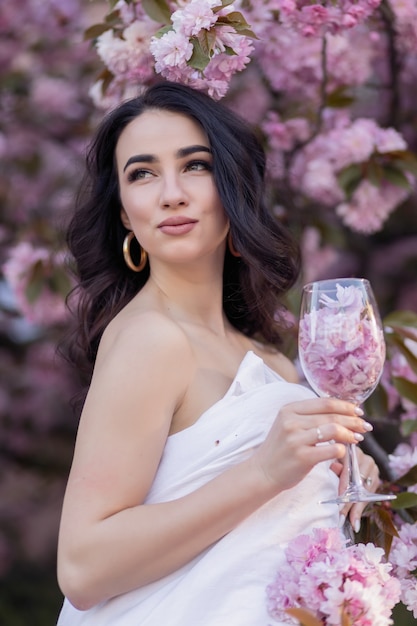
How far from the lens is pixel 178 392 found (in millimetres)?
1969

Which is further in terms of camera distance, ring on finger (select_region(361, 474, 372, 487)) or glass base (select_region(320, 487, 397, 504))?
ring on finger (select_region(361, 474, 372, 487))

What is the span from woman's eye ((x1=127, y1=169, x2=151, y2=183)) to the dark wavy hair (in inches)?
5.9

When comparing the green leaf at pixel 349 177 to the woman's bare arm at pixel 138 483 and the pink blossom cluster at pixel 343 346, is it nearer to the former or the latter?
the woman's bare arm at pixel 138 483

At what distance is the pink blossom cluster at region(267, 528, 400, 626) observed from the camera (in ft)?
5.55

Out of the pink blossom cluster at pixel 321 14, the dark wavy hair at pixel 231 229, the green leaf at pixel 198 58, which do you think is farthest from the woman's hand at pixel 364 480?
the pink blossom cluster at pixel 321 14

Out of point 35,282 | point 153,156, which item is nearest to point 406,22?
point 153,156

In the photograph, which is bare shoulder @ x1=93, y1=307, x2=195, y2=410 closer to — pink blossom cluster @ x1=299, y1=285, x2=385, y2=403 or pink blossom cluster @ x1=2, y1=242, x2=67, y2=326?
pink blossom cluster @ x1=299, y1=285, x2=385, y2=403

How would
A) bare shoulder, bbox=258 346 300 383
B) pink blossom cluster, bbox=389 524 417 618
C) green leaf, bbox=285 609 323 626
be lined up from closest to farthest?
green leaf, bbox=285 609 323 626, pink blossom cluster, bbox=389 524 417 618, bare shoulder, bbox=258 346 300 383

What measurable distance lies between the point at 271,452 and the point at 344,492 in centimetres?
17

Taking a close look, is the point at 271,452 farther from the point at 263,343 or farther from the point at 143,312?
the point at 263,343

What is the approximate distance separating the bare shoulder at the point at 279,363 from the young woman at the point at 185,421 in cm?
19

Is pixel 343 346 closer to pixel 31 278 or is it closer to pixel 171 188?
pixel 171 188

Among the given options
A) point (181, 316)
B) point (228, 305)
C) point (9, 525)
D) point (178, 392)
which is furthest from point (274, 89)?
point (9, 525)


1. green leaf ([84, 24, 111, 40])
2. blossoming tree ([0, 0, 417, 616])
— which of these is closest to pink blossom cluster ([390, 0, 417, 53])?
blossoming tree ([0, 0, 417, 616])
